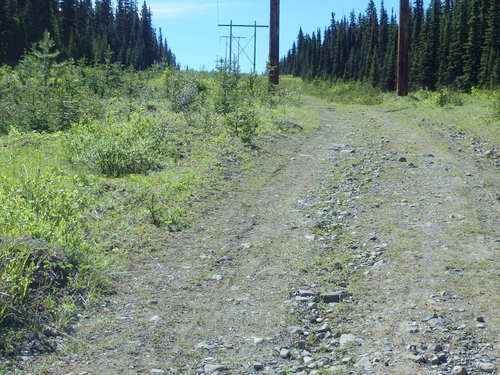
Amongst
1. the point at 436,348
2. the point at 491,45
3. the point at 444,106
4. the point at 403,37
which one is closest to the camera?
the point at 436,348

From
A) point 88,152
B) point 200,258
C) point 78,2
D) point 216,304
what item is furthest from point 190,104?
point 78,2

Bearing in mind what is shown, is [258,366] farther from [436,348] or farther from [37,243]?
[37,243]

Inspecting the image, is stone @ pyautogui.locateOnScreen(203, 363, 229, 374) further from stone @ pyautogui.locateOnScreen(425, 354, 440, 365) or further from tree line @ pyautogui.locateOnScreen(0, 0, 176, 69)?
tree line @ pyautogui.locateOnScreen(0, 0, 176, 69)

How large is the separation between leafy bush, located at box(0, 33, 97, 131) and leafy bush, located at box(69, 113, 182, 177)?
1.20 meters

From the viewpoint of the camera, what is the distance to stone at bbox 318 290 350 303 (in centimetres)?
439

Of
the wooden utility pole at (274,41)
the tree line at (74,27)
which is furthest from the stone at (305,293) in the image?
the tree line at (74,27)

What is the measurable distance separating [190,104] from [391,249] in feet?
35.3

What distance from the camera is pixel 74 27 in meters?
73.5

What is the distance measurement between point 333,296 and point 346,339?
28.2 inches

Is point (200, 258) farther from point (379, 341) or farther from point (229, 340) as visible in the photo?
point (379, 341)

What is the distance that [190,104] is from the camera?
15.0 metres

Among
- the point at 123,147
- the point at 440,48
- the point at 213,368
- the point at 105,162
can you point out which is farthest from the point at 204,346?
the point at 440,48

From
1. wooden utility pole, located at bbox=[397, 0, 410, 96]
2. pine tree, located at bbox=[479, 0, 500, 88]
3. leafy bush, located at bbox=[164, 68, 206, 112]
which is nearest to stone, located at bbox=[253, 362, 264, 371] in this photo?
leafy bush, located at bbox=[164, 68, 206, 112]

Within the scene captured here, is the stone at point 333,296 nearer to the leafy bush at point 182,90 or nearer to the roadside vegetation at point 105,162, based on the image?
the roadside vegetation at point 105,162
